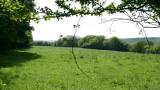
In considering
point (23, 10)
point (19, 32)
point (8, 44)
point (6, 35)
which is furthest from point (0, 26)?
point (23, 10)

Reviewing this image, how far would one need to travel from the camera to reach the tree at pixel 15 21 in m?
3.96

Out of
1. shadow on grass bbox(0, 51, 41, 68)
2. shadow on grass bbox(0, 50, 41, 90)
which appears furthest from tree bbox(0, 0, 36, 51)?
shadow on grass bbox(0, 50, 41, 90)

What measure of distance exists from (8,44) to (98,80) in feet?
90.2

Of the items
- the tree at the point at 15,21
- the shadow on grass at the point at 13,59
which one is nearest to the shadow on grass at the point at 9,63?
the shadow on grass at the point at 13,59

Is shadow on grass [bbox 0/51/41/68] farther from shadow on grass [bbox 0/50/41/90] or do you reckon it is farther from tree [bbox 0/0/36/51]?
tree [bbox 0/0/36/51]

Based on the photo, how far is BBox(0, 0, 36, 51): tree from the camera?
3963 mm

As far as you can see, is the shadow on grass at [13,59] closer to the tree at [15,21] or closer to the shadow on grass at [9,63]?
the shadow on grass at [9,63]

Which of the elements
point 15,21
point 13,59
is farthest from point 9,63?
point 15,21

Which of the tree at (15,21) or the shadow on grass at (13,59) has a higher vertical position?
the tree at (15,21)

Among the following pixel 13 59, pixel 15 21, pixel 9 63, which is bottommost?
pixel 9 63

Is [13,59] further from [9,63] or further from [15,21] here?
[15,21]

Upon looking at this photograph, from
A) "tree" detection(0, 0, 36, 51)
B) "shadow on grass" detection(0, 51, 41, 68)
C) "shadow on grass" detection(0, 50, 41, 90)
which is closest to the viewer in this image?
"tree" detection(0, 0, 36, 51)

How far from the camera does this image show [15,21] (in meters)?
4.59

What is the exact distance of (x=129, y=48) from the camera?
179 ft
